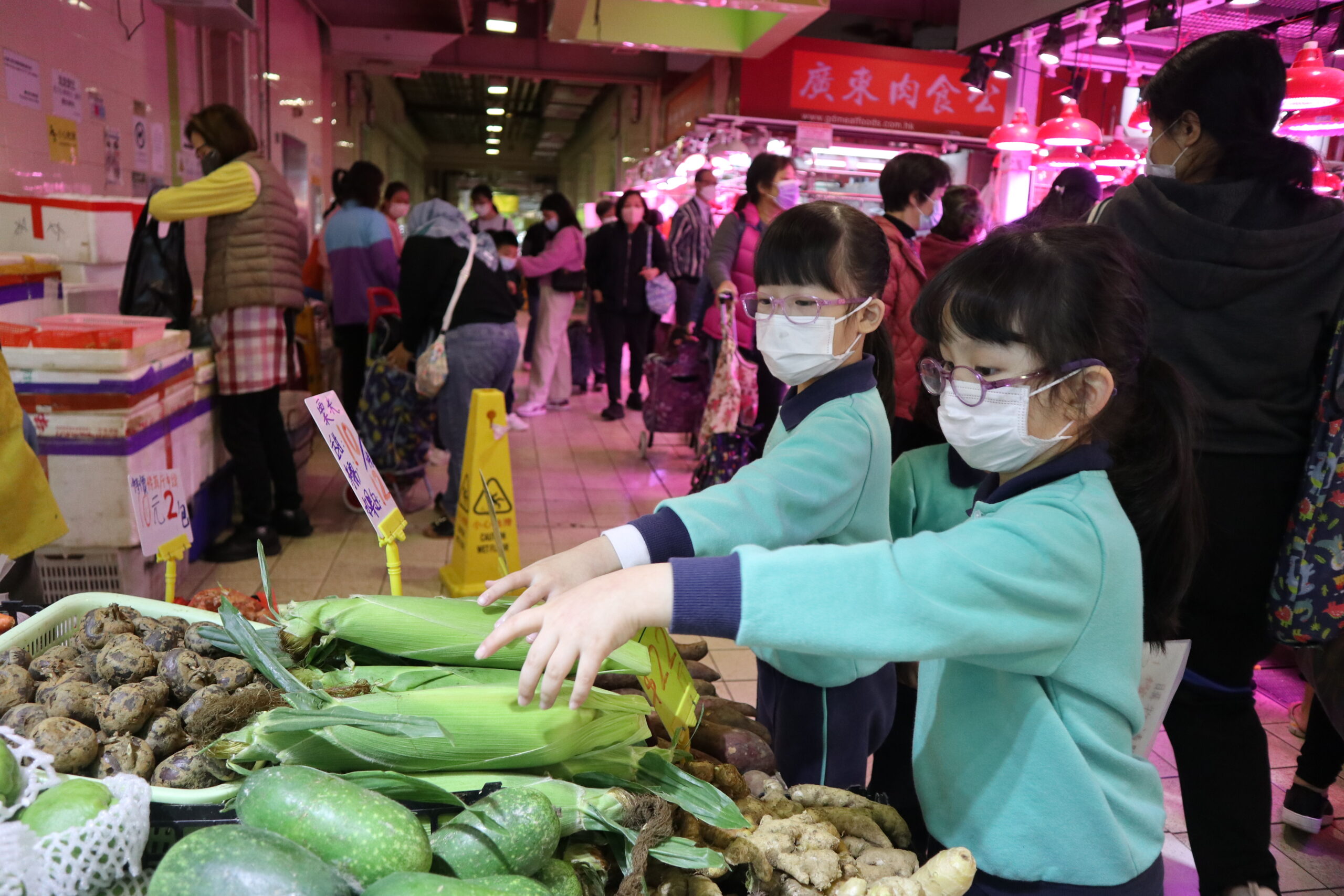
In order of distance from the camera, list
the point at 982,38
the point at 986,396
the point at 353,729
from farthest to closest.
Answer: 1. the point at 982,38
2. the point at 986,396
3. the point at 353,729

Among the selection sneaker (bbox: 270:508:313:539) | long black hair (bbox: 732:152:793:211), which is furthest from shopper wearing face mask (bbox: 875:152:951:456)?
sneaker (bbox: 270:508:313:539)

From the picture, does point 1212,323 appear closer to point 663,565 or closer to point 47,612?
point 663,565

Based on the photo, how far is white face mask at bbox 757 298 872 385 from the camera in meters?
1.87

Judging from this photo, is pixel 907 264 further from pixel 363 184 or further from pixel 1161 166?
pixel 363 184

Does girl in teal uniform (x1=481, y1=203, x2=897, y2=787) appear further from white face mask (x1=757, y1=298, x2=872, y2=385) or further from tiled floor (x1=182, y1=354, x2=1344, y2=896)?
tiled floor (x1=182, y1=354, x2=1344, y2=896)

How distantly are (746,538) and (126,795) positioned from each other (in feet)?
2.76

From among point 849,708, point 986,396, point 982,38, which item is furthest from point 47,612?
point 982,38

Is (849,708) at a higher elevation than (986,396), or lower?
lower

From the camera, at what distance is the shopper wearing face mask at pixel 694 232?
803 centimetres

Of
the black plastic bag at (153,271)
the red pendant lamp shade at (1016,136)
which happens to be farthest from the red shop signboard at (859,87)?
the black plastic bag at (153,271)

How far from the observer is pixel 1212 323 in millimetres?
2135

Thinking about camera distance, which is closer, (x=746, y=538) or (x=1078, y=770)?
(x=1078, y=770)

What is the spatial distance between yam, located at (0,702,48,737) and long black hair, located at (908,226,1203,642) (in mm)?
1245

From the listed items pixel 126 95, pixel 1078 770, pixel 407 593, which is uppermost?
pixel 126 95
